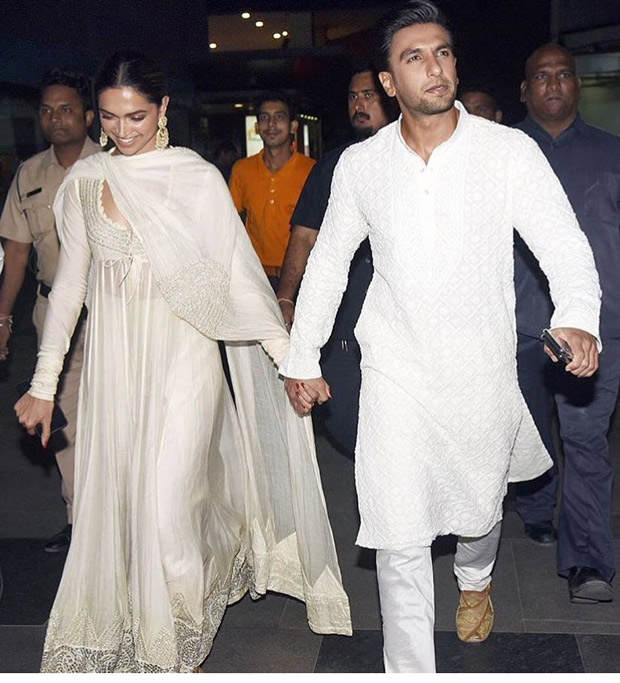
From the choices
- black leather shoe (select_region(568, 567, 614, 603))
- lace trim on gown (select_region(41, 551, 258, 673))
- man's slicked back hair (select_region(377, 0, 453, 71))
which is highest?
man's slicked back hair (select_region(377, 0, 453, 71))

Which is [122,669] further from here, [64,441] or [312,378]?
[64,441]

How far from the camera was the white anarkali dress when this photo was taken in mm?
3582

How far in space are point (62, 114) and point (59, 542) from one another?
1869 millimetres

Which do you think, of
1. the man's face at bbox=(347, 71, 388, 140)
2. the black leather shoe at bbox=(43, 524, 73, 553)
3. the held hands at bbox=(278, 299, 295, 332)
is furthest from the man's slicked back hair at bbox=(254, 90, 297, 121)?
the black leather shoe at bbox=(43, 524, 73, 553)

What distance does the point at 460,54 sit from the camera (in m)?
3.36

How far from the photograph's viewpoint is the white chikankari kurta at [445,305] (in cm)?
315

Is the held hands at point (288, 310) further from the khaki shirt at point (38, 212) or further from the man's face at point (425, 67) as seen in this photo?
the man's face at point (425, 67)


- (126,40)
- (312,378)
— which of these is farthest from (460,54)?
(126,40)

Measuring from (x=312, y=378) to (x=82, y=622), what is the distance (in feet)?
3.53

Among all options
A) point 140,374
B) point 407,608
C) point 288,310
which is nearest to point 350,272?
point 288,310

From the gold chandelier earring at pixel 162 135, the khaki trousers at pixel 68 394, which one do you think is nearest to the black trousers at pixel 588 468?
the gold chandelier earring at pixel 162 135

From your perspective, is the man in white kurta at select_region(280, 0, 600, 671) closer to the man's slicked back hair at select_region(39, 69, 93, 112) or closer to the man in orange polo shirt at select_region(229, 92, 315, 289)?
the man's slicked back hair at select_region(39, 69, 93, 112)

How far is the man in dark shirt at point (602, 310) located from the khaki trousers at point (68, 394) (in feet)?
6.27

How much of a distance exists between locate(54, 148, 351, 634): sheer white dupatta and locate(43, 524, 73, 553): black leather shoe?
1.21 metres
